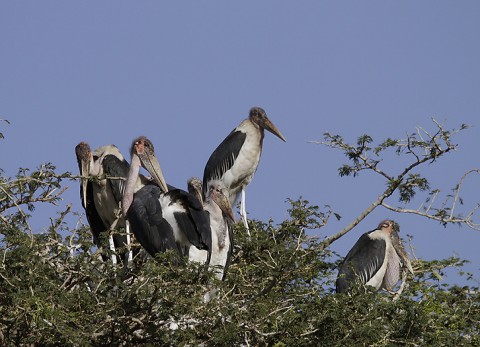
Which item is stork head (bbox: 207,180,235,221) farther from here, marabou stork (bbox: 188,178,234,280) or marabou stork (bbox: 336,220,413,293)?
marabou stork (bbox: 336,220,413,293)

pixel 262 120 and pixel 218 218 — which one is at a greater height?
pixel 262 120

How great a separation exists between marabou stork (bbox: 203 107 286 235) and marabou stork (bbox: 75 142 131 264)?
3.77ft

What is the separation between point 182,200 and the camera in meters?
9.05

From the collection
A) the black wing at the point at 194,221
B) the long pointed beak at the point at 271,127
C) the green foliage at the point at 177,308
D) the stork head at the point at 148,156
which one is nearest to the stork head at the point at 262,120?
the long pointed beak at the point at 271,127

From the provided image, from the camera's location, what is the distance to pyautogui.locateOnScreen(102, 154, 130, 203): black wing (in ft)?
34.0

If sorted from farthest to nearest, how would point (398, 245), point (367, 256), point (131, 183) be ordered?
point (398, 245)
point (367, 256)
point (131, 183)

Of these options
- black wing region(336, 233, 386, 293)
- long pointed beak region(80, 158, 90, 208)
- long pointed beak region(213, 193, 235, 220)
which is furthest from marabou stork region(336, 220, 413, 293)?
long pointed beak region(80, 158, 90, 208)

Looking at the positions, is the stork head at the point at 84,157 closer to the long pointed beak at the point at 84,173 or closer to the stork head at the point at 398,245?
the long pointed beak at the point at 84,173

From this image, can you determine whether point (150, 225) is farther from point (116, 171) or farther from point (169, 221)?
point (116, 171)

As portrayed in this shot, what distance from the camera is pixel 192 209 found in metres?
8.95

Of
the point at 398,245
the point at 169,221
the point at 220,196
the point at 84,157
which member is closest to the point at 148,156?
the point at 220,196

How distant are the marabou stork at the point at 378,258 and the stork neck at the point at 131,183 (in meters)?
1.88

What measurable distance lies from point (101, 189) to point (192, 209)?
1817 mm

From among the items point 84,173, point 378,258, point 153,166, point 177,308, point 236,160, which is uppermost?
point 236,160
